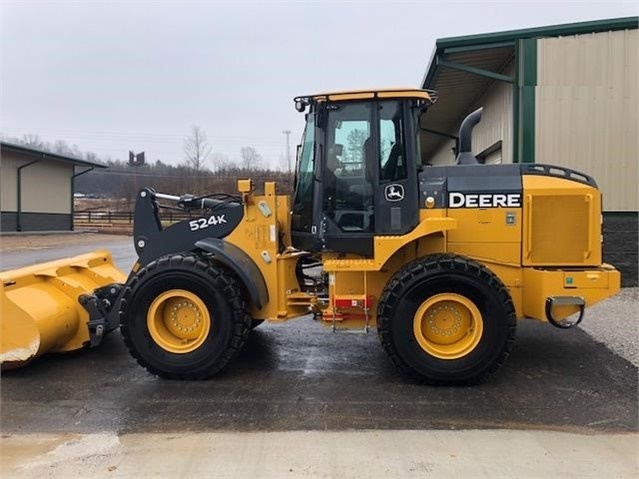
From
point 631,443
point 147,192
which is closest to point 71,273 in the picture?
point 147,192

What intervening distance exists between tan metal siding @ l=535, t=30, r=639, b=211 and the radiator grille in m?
5.26

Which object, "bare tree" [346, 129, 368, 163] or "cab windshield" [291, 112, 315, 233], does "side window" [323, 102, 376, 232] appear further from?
"cab windshield" [291, 112, 315, 233]

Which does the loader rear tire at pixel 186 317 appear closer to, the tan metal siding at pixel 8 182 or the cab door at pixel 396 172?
the cab door at pixel 396 172

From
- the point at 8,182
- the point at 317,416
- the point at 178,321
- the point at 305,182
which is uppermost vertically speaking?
the point at 8,182

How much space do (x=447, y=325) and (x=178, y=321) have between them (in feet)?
8.60

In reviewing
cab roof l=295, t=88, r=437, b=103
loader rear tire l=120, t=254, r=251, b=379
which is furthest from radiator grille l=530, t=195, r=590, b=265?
loader rear tire l=120, t=254, r=251, b=379

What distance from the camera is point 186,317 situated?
575 cm

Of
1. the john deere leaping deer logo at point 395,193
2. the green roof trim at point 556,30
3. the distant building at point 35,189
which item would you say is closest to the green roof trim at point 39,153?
the distant building at point 35,189

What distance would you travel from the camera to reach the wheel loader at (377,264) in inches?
209

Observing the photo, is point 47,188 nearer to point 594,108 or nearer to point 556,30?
point 556,30

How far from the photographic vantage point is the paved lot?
3.76 metres

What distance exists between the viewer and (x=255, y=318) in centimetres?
596

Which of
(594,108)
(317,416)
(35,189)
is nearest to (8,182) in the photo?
(35,189)

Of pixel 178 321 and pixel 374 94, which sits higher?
pixel 374 94
